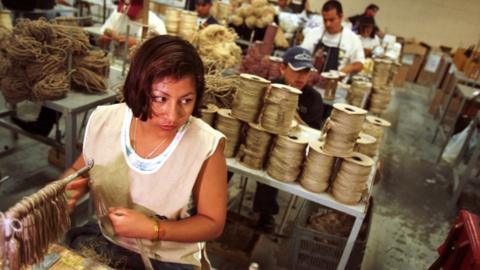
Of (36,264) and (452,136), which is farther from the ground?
(36,264)

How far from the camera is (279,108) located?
215 centimetres

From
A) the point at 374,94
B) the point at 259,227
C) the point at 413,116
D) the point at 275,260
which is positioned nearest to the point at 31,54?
the point at 259,227

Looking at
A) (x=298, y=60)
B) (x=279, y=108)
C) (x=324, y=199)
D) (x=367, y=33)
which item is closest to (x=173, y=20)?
(x=298, y=60)

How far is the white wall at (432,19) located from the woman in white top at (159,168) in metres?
10.8

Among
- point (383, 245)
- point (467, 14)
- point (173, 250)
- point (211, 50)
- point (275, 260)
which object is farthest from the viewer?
point (467, 14)

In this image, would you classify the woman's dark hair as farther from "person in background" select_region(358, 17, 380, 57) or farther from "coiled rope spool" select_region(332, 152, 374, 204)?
"person in background" select_region(358, 17, 380, 57)

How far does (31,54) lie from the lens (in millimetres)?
2383

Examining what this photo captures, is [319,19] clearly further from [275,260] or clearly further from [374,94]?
[275,260]

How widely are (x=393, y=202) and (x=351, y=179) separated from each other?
2393 millimetres

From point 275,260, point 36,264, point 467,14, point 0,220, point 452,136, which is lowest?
point 275,260

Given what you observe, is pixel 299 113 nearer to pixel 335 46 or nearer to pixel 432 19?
pixel 335 46

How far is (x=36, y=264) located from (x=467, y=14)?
1207 centimetres

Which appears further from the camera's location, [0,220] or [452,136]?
[452,136]

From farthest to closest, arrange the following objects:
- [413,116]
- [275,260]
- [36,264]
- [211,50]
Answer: [413,116]
[211,50]
[275,260]
[36,264]
